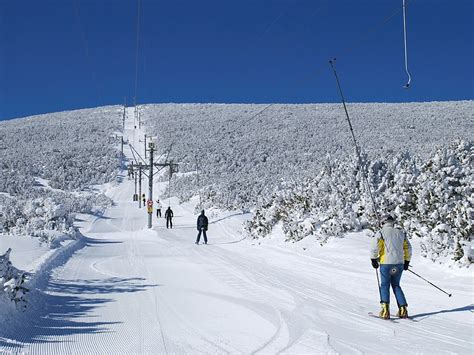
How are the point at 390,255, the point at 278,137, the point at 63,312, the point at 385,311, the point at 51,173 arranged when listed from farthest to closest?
the point at 278,137 < the point at 51,173 < the point at 390,255 < the point at 63,312 < the point at 385,311

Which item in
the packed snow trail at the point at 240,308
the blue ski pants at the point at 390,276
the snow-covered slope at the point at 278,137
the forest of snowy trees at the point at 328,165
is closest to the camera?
the packed snow trail at the point at 240,308

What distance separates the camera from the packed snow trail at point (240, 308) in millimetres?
5535

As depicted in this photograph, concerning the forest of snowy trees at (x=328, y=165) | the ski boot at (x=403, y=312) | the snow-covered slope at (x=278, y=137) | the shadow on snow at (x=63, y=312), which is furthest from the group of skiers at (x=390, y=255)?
the snow-covered slope at (x=278, y=137)

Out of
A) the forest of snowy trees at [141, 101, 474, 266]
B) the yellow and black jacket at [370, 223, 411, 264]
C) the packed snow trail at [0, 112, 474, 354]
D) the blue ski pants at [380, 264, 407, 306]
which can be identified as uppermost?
the forest of snowy trees at [141, 101, 474, 266]

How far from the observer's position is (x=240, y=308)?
7.48 meters

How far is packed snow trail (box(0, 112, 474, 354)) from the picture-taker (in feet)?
18.2

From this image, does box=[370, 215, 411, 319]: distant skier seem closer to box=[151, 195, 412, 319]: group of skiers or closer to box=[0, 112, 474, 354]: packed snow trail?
box=[151, 195, 412, 319]: group of skiers

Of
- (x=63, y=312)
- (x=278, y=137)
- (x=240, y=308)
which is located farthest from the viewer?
(x=278, y=137)

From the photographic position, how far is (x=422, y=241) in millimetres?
11867

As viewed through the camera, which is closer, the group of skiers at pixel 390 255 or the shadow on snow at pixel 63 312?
the shadow on snow at pixel 63 312

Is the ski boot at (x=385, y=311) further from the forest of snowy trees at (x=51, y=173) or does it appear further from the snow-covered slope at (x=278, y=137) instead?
the snow-covered slope at (x=278, y=137)

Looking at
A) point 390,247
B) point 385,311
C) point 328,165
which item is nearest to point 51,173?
point 328,165

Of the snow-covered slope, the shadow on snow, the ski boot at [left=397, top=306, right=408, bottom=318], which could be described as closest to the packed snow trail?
the shadow on snow

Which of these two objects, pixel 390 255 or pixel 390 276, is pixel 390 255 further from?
pixel 390 276
